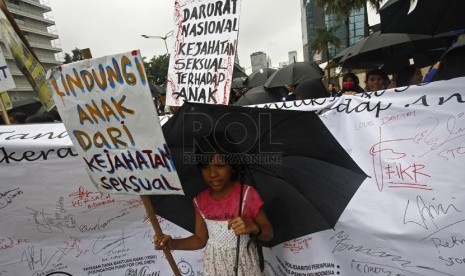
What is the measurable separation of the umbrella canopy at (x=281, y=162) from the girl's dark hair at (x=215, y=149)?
0.03 metres

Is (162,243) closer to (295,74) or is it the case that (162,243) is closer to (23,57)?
(23,57)

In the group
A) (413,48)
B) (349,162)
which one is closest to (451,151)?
(349,162)

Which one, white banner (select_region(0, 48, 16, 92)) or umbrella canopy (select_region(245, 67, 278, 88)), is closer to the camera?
white banner (select_region(0, 48, 16, 92))

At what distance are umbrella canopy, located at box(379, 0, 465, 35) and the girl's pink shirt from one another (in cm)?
317

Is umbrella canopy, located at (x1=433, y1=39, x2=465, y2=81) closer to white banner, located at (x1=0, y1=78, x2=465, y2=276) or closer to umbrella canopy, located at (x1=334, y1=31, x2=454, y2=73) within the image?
white banner, located at (x1=0, y1=78, x2=465, y2=276)

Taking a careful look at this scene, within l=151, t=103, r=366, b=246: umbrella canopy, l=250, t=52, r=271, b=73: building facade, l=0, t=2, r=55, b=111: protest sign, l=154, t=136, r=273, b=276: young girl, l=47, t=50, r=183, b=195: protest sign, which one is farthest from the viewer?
l=250, t=52, r=271, b=73: building facade

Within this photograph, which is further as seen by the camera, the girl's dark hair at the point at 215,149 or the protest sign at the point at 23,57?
the protest sign at the point at 23,57

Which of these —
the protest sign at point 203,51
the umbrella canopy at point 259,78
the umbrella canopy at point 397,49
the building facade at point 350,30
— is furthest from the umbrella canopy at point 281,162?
the building facade at point 350,30

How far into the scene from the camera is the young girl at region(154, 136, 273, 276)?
1.86 m

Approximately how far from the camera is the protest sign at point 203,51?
9.53 feet

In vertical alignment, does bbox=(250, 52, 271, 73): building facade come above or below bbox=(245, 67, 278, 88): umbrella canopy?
above
